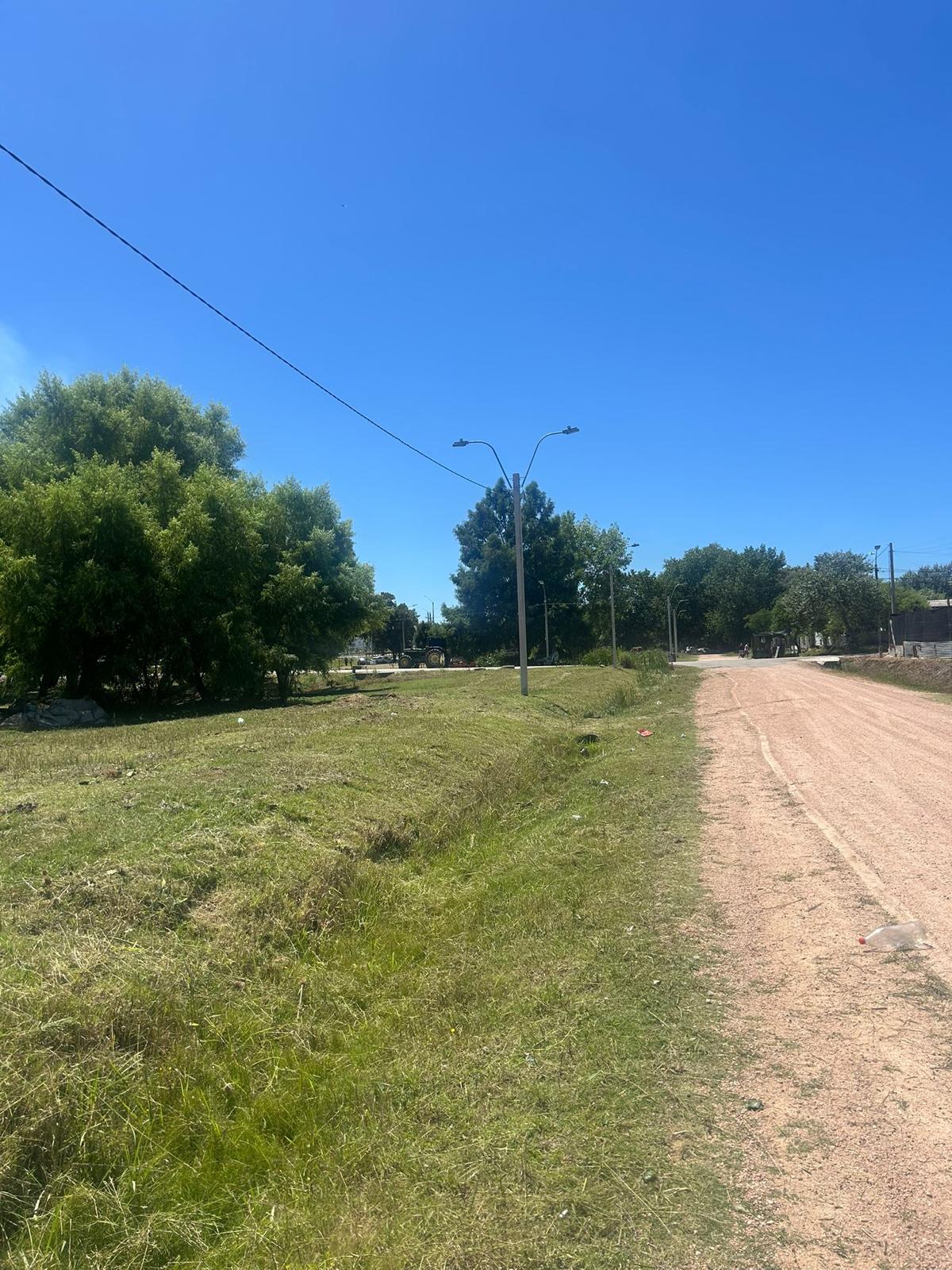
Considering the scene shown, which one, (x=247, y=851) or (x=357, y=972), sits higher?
(x=247, y=851)

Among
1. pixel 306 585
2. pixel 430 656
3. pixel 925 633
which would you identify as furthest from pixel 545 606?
pixel 306 585

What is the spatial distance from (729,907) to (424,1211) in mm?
4063

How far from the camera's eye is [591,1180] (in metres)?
3.28

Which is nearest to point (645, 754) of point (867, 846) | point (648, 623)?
point (867, 846)

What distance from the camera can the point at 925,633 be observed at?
1757 inches

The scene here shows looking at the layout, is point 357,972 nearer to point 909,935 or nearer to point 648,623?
point 909,935

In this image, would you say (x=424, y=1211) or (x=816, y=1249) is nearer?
(x=816, y=1249)

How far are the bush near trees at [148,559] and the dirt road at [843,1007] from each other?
21.6m

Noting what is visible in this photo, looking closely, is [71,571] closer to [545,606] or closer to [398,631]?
[545,606]

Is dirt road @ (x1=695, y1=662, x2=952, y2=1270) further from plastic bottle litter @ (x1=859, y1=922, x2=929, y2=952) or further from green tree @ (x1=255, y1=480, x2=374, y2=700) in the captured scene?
green tree @ (x1=255, y1=480, x2=374, y2=700)

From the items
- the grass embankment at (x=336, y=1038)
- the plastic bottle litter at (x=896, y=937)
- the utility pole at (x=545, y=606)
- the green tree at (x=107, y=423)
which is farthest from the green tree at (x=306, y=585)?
the utility pole at (x=545, y=606)

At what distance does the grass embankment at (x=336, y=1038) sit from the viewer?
3.19 m

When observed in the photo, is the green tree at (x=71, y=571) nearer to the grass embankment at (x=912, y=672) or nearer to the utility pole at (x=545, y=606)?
the grass embankment at (x=912, y=672)

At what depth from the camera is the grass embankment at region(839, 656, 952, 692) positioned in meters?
30.8
